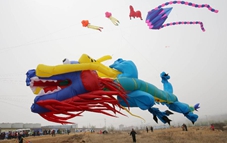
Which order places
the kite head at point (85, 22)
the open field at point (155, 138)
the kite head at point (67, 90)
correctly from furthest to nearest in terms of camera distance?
the open field at point (155, 138) → the kite head at point (85, 22) → the kite head at point (67, 90)

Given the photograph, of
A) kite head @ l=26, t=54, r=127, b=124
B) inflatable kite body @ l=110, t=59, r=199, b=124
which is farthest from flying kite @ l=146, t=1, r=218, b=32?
kite head @ l=26, t=54, r=127, b=124

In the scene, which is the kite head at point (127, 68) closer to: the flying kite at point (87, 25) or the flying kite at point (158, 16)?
the flying kite at point (158, 16)

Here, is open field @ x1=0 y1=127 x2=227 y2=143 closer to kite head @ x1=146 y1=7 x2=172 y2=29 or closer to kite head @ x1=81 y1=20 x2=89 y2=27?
kite head @ x1=146 y1=7 x2=172 y2=29

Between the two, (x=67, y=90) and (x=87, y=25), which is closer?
(x=67, y=90)

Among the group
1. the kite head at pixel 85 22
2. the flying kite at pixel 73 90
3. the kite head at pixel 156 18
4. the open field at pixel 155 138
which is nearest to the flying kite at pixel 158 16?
the kite head at pixel 156 18

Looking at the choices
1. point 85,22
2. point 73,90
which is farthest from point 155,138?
point 73,90

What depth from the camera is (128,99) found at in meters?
6.29

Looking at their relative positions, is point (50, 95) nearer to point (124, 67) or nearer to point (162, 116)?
point (124, 67)

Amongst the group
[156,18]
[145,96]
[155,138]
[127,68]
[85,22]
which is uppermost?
[85,22]

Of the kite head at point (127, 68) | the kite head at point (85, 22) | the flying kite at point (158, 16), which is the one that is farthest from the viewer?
the kite head at point (85, 22)

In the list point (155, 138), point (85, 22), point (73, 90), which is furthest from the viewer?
point (155, 138)

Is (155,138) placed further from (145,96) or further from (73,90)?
(73,90)

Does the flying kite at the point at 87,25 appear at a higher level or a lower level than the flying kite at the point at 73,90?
higher

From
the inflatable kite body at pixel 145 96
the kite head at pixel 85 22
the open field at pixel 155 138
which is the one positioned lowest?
the open field at pixel 155 138
